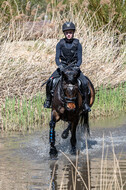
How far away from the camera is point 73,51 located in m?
8.14

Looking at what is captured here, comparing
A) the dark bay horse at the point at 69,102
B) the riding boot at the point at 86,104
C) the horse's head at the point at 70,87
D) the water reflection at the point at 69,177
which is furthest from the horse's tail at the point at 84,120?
the horse's head at the point at 70,87

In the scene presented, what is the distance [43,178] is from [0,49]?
7.26 metres

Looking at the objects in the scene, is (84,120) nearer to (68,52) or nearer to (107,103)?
(68,52)

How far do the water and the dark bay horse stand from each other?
1.67 ft

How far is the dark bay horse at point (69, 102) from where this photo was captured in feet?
22.6

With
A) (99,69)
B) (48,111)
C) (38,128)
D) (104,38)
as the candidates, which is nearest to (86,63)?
(99,69)

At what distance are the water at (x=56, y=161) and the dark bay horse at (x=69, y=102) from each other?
51 cm

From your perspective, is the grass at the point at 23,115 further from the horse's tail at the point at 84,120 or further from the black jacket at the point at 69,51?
the black jacket at the point at 69,51

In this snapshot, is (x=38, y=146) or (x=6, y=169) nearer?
(x=6, y=169)

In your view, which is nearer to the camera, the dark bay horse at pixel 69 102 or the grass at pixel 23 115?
the dark bay horse at pixel 69 102

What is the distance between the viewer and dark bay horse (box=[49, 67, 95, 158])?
689 cm

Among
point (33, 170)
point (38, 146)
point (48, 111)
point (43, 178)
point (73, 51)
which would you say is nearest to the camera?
point (43, 178)

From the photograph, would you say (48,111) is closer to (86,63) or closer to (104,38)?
(86,63)

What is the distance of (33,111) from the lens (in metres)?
11.3
